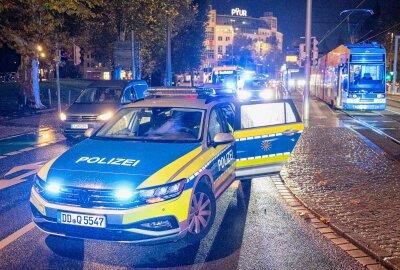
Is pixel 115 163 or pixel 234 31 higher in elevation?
pixel 234 31

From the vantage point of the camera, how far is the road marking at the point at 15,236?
222 inches

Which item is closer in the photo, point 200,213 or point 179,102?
point 200,213

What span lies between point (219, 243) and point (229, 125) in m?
2.41

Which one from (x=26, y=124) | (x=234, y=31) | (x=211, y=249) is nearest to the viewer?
(x=211, y=249)

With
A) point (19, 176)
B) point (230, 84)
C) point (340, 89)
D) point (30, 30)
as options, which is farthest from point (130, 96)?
point (230, 84)

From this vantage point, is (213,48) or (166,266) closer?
(166,266)

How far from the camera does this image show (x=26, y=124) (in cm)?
2034

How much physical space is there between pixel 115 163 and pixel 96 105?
9892 millimetres

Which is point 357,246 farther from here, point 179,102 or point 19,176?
point 19,176

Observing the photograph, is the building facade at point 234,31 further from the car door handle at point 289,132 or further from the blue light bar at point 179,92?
the car door handle at point 289,132

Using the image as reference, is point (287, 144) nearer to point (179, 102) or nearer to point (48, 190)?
point (179, 102)

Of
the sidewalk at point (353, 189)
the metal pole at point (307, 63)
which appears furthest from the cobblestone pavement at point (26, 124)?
the sidewalk at point (353, 189)

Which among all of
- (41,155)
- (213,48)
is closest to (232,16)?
(213,48)

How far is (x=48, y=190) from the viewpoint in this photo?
16.7 ft
